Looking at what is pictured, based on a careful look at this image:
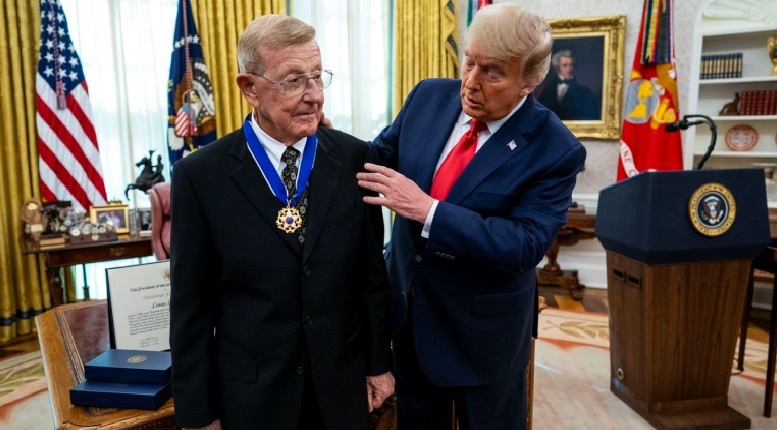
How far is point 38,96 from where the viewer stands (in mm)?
4012

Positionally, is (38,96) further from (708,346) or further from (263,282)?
(708,346)

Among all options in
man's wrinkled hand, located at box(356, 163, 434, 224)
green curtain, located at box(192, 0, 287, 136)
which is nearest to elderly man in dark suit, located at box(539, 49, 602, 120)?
green curtain, located at box(192, 0, 287, 136)

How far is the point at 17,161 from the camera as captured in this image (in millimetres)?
4086

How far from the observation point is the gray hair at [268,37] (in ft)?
3.93

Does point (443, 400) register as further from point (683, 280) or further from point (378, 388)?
point (683, 280)

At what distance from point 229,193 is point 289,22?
0.42m

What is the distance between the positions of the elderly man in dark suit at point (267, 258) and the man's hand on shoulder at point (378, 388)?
0.11 metres

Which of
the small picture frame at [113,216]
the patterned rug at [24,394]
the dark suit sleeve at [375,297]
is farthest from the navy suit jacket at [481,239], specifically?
the small picture frame at [113,216]

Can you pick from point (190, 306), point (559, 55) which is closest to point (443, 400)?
point (190, 306)

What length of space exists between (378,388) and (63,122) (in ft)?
12.6

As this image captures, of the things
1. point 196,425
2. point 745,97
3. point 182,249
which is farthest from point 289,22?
point 745,97

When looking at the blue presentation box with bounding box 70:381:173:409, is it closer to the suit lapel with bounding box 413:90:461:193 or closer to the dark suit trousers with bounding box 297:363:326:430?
the dark suit trousers with bounding box 297:363:326:430

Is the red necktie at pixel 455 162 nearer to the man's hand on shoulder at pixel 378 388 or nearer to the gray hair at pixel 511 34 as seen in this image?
the gray hair at pixel 511 34

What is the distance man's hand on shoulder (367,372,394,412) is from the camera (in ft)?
4.77
